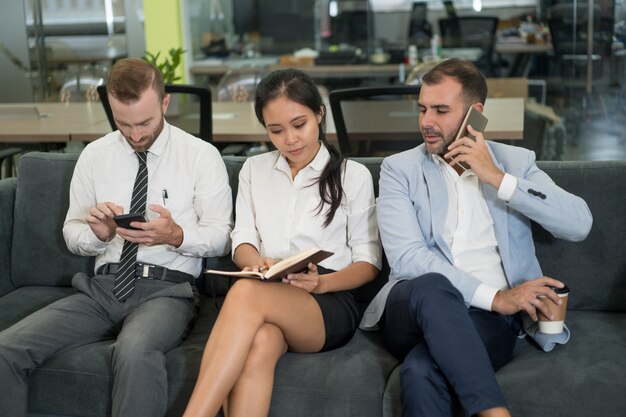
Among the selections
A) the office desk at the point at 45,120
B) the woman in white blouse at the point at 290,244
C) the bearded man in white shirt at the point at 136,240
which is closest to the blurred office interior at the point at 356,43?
the office desk at the point at 45,120

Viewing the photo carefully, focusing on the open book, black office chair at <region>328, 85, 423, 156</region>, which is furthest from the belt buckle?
black office chair at <region>328, 85, 423, 156</region>

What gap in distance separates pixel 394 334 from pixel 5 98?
620 centimetres

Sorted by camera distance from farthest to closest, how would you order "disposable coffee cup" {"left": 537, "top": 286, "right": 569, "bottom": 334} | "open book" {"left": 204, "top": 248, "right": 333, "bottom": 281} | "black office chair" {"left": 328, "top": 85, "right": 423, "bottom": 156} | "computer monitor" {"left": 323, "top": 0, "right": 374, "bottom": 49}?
"computer monitor" {"left": 323, "top": 0, "right": 374, "bottom": 49} < "black office chair" {"left": 328, "top": 85, "right": 423, "bottom": 156} < "disposable coffee cup" {"left": 537, "top": 286, "right": 569, "bottom": 334} < "open book" {"left": 204, "top": 248, "right": 333, "bottom": 281}

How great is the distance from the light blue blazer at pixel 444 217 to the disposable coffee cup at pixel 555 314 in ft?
0.55

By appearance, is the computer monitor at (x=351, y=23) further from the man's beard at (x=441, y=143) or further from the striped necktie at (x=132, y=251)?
the man's beard at (x=441, y=143)

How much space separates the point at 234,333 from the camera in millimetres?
2205

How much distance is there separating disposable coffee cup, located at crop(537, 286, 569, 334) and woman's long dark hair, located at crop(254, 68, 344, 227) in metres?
0.67

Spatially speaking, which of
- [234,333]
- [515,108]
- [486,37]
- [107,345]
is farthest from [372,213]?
[486,37]

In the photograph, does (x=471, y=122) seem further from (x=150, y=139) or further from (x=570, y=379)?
(x=150, y=139)

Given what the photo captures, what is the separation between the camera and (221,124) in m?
4.37

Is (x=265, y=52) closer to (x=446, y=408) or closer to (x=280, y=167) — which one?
(x=280, y=167)

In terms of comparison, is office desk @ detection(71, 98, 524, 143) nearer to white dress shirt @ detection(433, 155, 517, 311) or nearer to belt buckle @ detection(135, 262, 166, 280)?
white dress shirt @ detection(433, 155, 517, 311)

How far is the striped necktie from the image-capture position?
2.60m

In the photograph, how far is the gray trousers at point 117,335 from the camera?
2252mm
